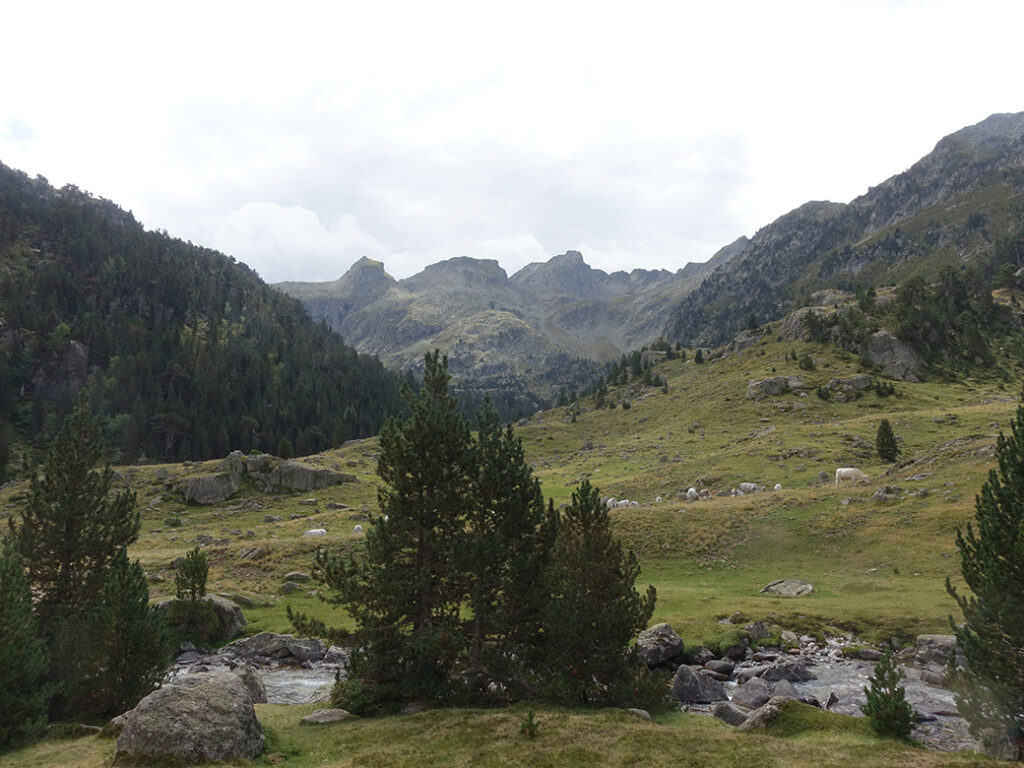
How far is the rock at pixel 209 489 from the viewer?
Answer: 78.3 metres

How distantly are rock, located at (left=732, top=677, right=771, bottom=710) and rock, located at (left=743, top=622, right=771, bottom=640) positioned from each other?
24.1 ft

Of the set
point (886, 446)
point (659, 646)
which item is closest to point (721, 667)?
point (659, 646)

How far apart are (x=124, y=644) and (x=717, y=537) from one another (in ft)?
148

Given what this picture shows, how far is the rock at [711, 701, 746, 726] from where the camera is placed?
776 inches

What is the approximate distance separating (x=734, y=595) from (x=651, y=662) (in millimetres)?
14593

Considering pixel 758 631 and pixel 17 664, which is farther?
pixel 758 631

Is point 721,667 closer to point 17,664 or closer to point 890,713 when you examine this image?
point 890,713

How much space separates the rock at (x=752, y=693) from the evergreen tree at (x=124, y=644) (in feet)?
77.5

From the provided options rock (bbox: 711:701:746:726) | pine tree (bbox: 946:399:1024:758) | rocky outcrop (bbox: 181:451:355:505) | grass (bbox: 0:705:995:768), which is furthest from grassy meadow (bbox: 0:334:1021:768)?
→ pine tree (bbox: 946:399:1024:758)

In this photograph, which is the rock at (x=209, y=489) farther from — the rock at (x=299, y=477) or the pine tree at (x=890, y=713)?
the pine tree at (x=890, y=713)

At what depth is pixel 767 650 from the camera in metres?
29.9

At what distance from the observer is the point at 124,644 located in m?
20.5

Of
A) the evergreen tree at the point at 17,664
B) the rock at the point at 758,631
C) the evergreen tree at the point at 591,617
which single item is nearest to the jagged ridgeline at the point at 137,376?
the evergreen tree at the point at 17,664

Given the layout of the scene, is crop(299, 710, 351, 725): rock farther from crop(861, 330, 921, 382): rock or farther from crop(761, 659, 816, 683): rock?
crop(861, 330, 921, 382): rock
